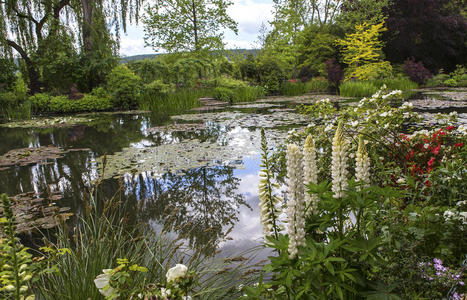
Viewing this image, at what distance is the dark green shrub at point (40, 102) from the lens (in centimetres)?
1316

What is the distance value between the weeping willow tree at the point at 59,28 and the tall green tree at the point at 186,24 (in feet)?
16.8

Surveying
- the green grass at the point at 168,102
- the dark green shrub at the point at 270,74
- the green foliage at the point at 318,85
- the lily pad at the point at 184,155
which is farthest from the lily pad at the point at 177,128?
the green foliage at the point at 318,85

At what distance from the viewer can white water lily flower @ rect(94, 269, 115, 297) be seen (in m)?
1.02

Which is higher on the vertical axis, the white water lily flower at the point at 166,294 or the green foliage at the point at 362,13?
the green foliage at the point at 362,13

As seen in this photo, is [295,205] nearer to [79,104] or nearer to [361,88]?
[79,104]

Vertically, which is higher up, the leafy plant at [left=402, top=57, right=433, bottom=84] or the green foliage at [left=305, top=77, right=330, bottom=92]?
the leafy plant at [left=402, top=57, right=433, bottom=84]

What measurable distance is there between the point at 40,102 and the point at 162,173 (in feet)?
39.4

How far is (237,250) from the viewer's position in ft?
7.96

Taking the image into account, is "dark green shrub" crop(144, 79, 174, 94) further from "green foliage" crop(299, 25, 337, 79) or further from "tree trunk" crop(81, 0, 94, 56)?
"green foliage" crop(299, 25, 337, 79)

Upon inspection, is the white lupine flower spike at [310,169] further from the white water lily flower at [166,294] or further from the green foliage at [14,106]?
the green foliage at [14,106]

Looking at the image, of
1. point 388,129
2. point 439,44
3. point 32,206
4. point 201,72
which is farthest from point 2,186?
point 439,44

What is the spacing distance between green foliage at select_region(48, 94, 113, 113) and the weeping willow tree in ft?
5.31

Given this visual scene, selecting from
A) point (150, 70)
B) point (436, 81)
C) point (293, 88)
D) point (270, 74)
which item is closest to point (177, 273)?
point (150, 70)

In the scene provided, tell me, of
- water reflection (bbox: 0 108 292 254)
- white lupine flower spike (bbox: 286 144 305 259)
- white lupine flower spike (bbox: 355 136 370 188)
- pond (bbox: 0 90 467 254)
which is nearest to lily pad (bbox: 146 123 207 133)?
pond (bbox: 0 90 467 254)
